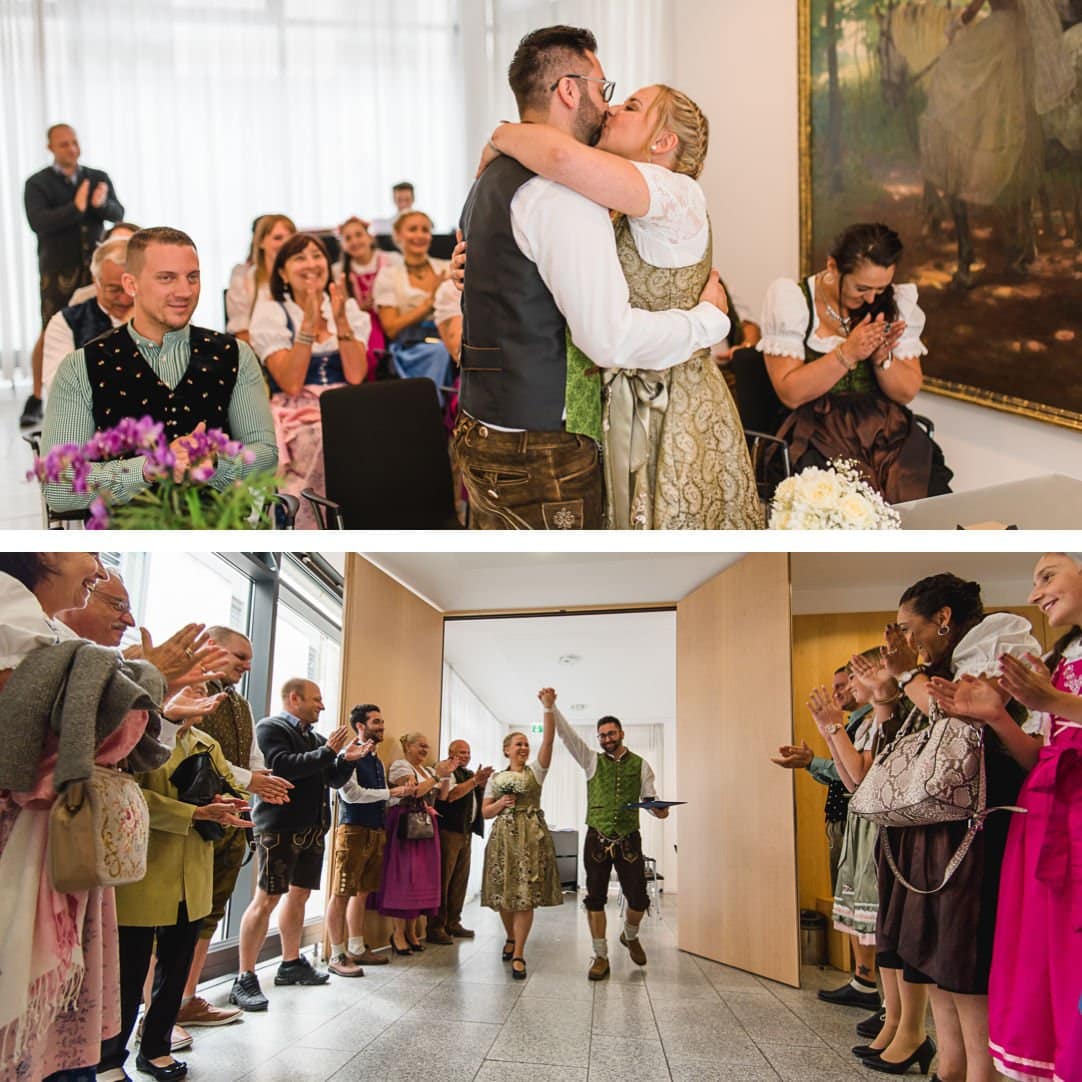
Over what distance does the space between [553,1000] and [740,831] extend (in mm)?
412

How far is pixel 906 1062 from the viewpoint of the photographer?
5.96 ft

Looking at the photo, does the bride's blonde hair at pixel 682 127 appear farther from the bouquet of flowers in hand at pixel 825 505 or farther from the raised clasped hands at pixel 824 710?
the raised clasped hands at pixel 824 710

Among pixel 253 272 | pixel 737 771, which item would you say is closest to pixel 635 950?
pixel 737 771

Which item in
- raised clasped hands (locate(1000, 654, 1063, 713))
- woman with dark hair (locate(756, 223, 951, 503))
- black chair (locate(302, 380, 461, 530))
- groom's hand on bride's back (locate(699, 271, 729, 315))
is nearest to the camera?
raised clasped hands (locate(1000, 654, 1063, 713))

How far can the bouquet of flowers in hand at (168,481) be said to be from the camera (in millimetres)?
2127

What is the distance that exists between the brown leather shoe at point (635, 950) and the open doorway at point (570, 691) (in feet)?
0.33

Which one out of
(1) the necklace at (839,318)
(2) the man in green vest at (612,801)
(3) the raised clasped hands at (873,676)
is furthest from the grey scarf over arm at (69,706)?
(1) the necklace at (839,318)

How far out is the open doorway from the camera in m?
2.01

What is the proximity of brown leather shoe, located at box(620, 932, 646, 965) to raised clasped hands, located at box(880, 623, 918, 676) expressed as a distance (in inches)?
24.2

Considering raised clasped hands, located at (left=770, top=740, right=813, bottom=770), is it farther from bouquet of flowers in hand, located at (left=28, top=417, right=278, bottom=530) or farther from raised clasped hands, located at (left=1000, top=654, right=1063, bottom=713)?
bouquet of flowers in hand, located at (left=28, top=417, right=278, bottom=530)

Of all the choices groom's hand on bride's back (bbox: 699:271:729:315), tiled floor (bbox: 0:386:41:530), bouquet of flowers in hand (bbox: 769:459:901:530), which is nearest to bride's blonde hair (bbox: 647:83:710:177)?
groom's hand on bride's back (bbox: 699:271:729:315)

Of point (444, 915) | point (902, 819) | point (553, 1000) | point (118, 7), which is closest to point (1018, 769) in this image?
point (902, 819)

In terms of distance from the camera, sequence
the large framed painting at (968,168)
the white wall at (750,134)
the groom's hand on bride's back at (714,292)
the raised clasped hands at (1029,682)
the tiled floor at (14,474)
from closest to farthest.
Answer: the raised clasped hands at (1029,682), the groom's hand on bride's back at (714,292), the large framed painting at (968,168), the tiled floor at (14,474), the white wall at (750,134)

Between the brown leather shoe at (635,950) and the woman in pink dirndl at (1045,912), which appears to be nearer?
the woman in pink dirndl at (1045,912)
